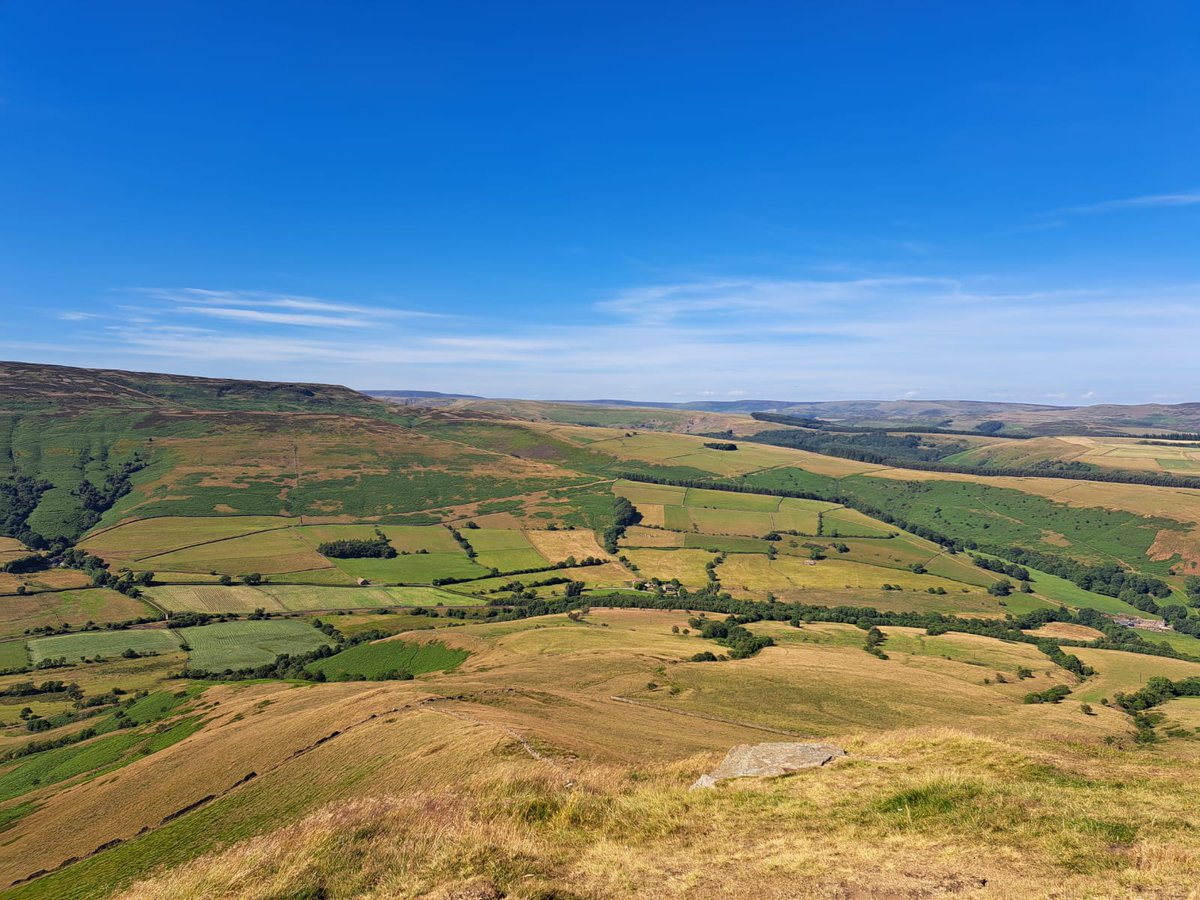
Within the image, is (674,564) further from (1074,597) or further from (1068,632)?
(1074,597)

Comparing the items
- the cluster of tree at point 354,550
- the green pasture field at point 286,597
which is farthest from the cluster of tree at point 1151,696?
the cluster of tree at point 354,550

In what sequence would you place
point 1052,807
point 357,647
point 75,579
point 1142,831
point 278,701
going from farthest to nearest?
point 75,579 < point 357,647 < point 278,701 < point 1052,807 < point 1142,831

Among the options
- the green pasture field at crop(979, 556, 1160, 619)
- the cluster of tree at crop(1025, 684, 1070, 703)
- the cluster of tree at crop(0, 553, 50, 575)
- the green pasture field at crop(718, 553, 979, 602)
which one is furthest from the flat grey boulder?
the cluster of tree at crop(0, 553, 50, 575)

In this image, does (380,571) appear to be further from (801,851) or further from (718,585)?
(801,851)

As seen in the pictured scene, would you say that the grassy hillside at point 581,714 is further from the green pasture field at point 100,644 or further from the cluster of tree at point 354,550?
the cluster of tree at point 354,550

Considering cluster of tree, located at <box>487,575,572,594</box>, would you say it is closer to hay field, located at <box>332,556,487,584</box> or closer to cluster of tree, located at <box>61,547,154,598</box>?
hay field, located at <box>332,556,487,584</box>

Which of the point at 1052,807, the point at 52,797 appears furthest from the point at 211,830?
the point at 1052,807
